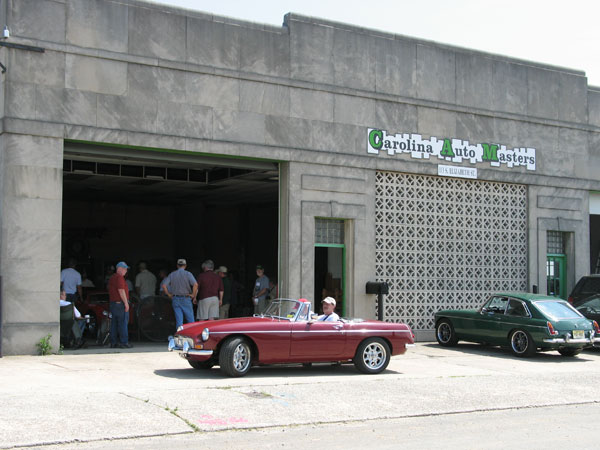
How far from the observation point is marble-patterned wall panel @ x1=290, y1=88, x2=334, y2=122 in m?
16.9

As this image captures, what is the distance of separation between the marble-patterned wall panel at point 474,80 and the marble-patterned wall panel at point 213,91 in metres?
6.35

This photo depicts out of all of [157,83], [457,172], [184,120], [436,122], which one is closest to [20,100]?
[157,83]

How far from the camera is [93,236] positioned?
2881cm

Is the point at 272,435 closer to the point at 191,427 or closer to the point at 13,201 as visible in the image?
the point at 191,427

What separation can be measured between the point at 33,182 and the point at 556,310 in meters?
10.6

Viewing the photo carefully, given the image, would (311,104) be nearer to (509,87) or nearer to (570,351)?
(509,87)

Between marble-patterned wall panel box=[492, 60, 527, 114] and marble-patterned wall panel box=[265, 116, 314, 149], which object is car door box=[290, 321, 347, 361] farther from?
marble-patterned wall panel box=[492, 60, 527, 114]

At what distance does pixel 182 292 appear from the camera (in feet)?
52.4

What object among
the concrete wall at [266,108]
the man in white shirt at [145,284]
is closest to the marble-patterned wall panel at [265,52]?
the concrete wall at [266,108]

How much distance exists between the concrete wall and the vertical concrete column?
20mm

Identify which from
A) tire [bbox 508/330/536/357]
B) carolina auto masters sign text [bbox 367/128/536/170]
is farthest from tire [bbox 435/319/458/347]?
carolina auto masters sign text [bbox 367/128/536/170]

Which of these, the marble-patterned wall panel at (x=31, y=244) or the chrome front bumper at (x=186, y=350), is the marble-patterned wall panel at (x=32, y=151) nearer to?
the marble-patterned wall panel at (x=31, y=244)

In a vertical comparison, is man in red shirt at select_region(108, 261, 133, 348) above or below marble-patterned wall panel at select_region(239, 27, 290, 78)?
below

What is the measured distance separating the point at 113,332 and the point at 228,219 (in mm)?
14834
